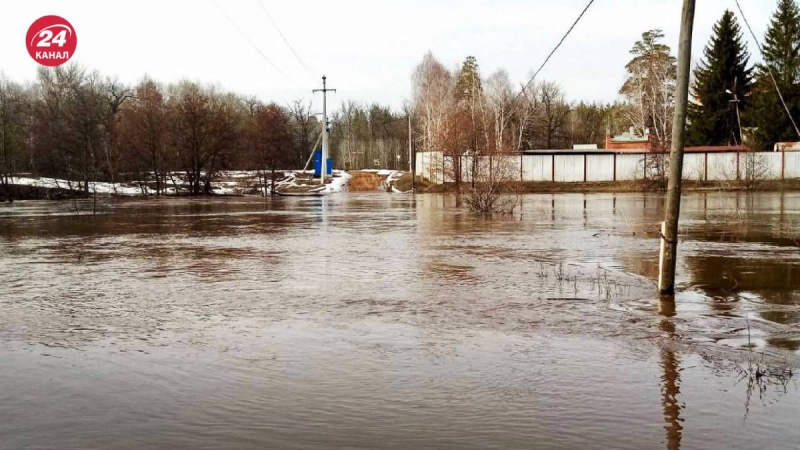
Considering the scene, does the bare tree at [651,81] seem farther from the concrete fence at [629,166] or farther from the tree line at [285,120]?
the concrete fence at [629,166]

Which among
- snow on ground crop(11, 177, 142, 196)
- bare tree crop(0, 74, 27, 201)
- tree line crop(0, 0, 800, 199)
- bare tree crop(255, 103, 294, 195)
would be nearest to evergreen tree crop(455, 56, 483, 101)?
tree line crop(0, 0, 800, 199)

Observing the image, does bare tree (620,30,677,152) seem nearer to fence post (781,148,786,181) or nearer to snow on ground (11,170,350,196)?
fence post (781,148,786,181)

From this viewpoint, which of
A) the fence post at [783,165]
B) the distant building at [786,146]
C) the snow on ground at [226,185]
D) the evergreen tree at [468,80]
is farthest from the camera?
the evergreen tree at [468,80]

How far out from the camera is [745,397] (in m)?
6.45

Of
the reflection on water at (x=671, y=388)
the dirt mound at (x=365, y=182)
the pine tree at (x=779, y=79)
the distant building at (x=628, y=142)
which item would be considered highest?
the pine tree at (x=779, y=79)

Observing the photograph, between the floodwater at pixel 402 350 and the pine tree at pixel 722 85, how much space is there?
55882 mm

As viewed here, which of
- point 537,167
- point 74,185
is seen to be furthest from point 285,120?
point 537,167

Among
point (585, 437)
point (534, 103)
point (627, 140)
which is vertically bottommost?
point (585, 437)

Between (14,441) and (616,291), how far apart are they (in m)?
9.16

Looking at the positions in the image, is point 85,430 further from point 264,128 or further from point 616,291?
point 264,128

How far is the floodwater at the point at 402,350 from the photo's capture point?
579cm

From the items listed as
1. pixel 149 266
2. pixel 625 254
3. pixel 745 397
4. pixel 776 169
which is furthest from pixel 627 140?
pixel 745 397

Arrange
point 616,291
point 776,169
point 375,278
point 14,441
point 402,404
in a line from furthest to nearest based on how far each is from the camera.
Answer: point 776,169, point 375,278, point 616,291, point 402,404, point 14,441

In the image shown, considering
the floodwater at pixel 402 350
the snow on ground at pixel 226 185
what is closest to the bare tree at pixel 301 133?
the snow on ground at pixel 226 185
